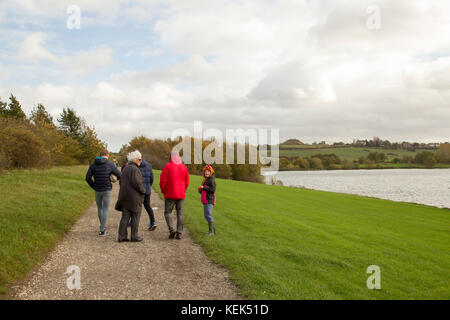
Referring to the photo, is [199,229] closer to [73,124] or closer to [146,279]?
[146,279]

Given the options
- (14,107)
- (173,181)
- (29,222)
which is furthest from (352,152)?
(29,222)

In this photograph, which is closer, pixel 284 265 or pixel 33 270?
pixel 33 270

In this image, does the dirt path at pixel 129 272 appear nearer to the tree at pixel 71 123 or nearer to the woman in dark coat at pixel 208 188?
the woman in dark coat at pixel 208 188

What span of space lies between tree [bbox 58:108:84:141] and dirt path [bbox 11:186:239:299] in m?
59.5

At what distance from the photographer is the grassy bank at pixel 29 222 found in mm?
6073

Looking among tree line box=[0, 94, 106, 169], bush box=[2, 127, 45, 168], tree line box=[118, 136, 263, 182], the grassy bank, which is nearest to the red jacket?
the grassy bank

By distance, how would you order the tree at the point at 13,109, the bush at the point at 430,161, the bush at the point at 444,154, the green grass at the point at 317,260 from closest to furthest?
the green grass at the point at 317,260 → the tree at the point at 13,109 → the bush at the point at 444,154 → the bush at the point at 430,161

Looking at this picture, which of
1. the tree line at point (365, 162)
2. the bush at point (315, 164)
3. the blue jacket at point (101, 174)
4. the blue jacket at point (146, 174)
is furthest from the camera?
the bush at point (315, 164)

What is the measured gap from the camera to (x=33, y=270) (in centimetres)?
603

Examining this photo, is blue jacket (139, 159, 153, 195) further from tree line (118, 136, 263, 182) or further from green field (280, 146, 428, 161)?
green field (280, 146, 428, 161)

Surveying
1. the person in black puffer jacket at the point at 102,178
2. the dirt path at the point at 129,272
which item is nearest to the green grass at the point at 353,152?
the person in black puffer jacket at the point at 102,178

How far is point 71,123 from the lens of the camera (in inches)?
2450

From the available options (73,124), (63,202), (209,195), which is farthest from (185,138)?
(209,195)
